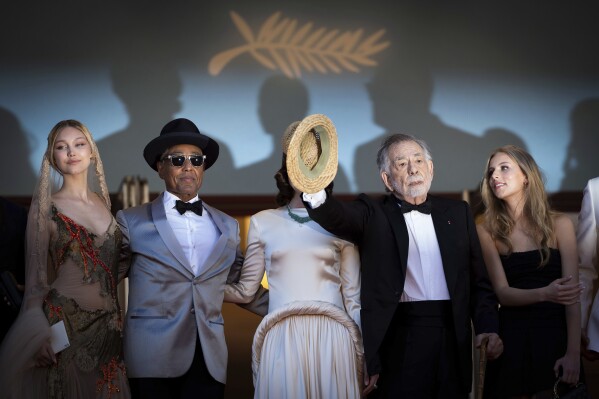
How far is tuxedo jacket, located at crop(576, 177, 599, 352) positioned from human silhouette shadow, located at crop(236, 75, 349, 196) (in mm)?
2719

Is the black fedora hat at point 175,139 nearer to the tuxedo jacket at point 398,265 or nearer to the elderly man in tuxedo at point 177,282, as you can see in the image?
the elderly man in tuxedo at point 177,282

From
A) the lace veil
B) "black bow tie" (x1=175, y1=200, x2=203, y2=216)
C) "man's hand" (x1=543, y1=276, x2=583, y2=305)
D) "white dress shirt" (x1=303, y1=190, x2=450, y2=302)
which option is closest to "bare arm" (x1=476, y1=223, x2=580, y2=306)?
"man's hand" (x1=543, y1=276, x2=583, y2=305)

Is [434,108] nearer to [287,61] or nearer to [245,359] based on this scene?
[287,61]

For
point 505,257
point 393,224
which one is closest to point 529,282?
point 505,257

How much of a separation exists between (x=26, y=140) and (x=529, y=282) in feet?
13.1

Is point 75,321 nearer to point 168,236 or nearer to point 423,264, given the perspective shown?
point 168,236

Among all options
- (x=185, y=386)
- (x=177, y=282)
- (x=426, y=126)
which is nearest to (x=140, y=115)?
(x=426, y=126)

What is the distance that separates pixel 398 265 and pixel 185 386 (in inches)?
41.8

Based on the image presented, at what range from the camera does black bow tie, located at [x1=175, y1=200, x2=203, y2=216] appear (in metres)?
4.93

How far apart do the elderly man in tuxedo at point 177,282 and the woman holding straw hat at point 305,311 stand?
7.2 inches

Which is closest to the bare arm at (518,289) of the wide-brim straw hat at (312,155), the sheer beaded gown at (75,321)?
the wide-brim straw hat at (312,155)

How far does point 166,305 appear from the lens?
474 cm

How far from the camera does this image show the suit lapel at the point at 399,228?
4.70 m

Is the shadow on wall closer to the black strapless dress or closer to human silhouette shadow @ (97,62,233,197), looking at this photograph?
human silhouette shadow @ (97,62,233,197)
